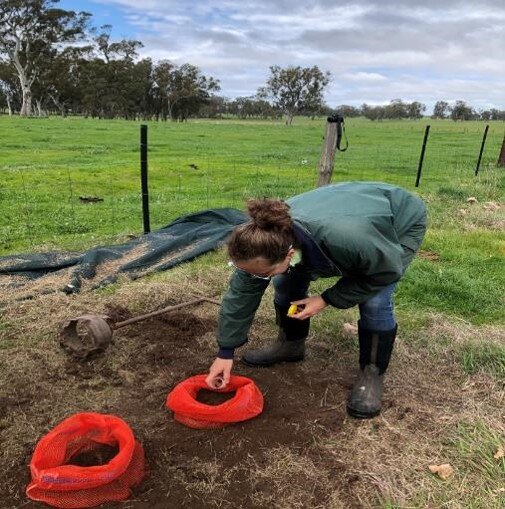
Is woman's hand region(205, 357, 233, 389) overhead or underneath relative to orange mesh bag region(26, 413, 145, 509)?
overhead

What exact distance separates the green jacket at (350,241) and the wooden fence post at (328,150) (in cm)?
330

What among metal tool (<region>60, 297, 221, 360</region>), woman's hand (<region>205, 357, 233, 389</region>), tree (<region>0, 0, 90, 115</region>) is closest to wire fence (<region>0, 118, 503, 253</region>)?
metal tool (<region>60, 297, 221, 360</region>)

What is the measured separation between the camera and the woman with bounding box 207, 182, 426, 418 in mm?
2275

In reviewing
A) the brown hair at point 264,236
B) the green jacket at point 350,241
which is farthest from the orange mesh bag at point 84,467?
the brown hair at point 264,236

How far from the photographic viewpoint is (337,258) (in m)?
2.43

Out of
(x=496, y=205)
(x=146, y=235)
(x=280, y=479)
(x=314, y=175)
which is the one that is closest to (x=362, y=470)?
(x=280, y=479)

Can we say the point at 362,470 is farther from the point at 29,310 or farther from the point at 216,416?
the point at 29,310

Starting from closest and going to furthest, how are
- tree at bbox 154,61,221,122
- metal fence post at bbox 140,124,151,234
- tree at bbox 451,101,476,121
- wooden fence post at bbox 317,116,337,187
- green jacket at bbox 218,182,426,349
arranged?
green jacket at bbox 218,182,426,349 < wooden fence post at bbox 317,116,337,187 < metal fence post at bbox 140,124,151,234 < tree at bbox 154,61,221,122 < tree at bbox 451,101,476,121

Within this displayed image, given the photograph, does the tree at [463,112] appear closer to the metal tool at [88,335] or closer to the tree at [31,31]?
the tree at [31,31]

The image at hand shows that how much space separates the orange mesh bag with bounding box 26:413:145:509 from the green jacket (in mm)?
691

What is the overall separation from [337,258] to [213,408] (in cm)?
102

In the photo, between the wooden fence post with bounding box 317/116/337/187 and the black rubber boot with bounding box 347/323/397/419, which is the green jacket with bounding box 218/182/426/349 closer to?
the black rubber boot with bounding box 347/323/397/419

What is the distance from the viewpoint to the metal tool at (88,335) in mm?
3484

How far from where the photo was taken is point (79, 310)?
13.9 feet
